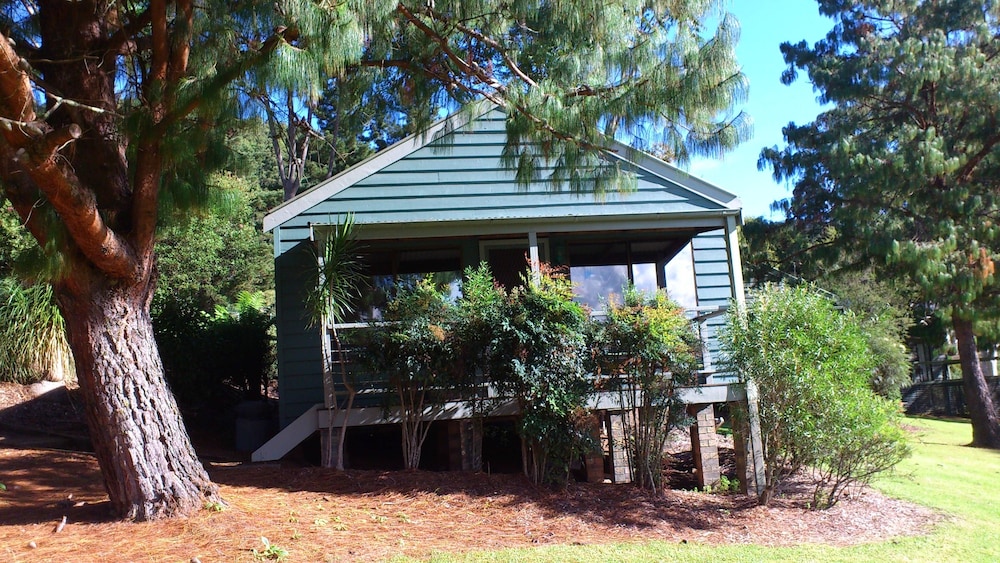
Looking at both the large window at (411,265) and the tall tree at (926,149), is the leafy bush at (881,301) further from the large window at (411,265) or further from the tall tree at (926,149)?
the large window at (411,265)

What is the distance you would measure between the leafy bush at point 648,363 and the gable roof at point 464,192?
242cm

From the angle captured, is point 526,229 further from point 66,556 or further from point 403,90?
point 66,556

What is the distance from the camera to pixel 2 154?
5.38 metres

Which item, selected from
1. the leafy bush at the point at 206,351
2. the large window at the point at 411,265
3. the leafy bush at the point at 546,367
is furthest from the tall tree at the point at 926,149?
the leafy bush at the point at 206,351

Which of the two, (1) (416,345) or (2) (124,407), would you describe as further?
(1) (416,345)

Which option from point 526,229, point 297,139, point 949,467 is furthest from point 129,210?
point 297,139

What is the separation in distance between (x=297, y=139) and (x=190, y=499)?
18.2 meters

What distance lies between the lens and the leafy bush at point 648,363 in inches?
291

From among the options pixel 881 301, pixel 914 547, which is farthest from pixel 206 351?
pixel 881 301

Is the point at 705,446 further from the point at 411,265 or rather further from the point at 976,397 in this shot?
the point at 976,397

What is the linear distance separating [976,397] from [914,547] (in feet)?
38.0

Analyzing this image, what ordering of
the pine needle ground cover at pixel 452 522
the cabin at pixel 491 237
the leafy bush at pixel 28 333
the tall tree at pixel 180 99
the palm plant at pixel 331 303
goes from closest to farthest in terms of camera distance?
the tall tree at pixel 180 99
the pine needle ground cover at pixel 452 522
the palm plant at pixel 331 303
the cabin at pixel 491 237
the leafy bush at pixel 28 333

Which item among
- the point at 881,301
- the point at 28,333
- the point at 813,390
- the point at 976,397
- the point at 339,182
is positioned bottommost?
the point at 976,397

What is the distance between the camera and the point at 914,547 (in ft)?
21.6
